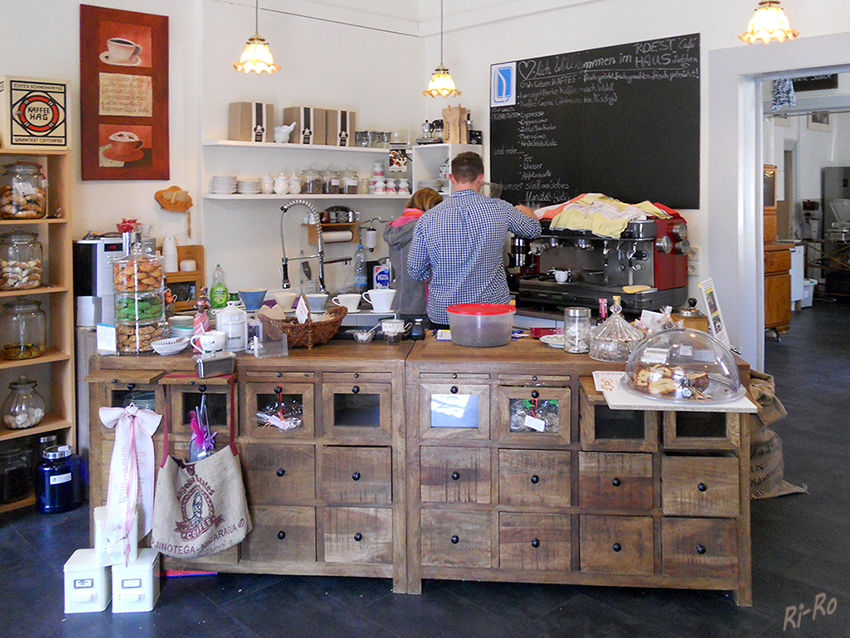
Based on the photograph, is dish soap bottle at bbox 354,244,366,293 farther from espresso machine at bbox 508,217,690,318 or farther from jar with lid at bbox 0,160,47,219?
jar with lid at bbox 0,160,47,219

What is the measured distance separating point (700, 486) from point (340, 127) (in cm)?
380

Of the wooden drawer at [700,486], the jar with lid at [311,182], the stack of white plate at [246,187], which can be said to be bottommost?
the wooden drawer at [700,486]

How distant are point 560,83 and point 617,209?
1337 millimetres

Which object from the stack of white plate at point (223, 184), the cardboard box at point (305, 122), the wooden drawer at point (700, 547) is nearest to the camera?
the wooden drawer at point (700, 547)

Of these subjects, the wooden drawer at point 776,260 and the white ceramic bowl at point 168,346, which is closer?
the white ceramic bowl at point 168,346

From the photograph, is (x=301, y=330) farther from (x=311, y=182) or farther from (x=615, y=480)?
(x=311, y=182)

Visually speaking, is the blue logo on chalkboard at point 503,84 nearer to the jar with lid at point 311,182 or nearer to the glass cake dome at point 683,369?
the jar with lid at point 311,182

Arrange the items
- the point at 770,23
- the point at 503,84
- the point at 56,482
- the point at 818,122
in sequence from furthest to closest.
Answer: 1. the point at 818,122
2. the point at 503,84
3. the point at 56,482
4. the point at 770,23

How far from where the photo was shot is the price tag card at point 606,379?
276 cm

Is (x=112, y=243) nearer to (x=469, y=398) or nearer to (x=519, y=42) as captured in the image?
(x=469, y=398)

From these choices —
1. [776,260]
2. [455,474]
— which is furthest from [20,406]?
[776,260]

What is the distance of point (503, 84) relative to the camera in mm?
5953

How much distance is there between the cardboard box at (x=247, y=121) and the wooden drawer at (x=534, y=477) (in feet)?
10.4

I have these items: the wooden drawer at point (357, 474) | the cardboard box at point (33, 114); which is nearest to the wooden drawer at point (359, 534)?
the wooden drawer at point (357, 474)
